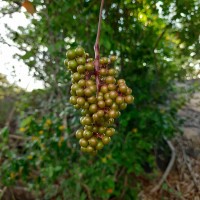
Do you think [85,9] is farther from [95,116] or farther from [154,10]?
[95,116]

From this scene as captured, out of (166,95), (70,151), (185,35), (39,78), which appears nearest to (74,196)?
(70,151)

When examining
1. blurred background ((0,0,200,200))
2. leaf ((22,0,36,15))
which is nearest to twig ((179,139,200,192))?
blurred background ((0,0,200,200))

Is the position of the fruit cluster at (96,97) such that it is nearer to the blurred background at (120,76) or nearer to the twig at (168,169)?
the blurred background at (120,76)

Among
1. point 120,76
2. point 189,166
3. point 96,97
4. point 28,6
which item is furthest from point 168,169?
point 96,97

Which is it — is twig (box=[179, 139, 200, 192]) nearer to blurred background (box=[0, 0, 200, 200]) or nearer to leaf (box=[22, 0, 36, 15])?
blurred background (box=[0, 0, 200, 200])

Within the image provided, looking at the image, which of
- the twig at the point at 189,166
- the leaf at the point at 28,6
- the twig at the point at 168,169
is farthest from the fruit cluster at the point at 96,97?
the twig at the point at 189,166

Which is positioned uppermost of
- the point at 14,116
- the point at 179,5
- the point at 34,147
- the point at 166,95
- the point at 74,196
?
the point at 179,5
